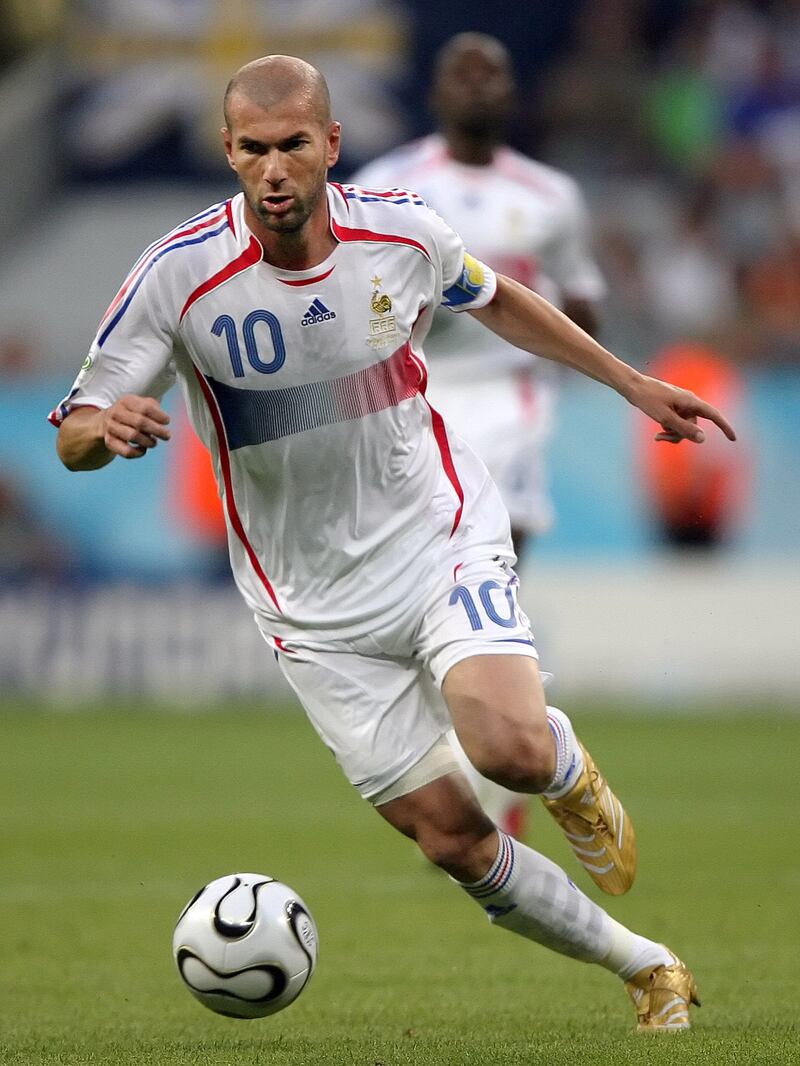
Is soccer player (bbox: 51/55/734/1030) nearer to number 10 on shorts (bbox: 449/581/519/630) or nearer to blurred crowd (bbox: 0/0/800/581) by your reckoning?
number 10 on shorts (bbox: 449/581/519/630)

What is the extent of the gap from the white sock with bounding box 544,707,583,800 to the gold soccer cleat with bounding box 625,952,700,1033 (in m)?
0.54

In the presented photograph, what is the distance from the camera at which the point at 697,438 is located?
500cm

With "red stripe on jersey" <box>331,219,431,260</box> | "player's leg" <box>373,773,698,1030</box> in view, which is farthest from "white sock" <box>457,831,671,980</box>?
"red stripe on jersey" <box>331,219,431,260</box>

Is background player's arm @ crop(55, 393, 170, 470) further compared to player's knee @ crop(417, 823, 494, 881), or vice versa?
player's knee @ crop(417, 823, 494, 881)

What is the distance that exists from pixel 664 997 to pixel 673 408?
151 centimetres

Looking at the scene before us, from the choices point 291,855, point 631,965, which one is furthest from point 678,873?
point 631,965

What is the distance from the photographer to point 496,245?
27.3ft

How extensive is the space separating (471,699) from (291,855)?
387cm

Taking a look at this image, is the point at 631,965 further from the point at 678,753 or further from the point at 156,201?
the point at 156,201

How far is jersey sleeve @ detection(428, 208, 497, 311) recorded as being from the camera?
511cm

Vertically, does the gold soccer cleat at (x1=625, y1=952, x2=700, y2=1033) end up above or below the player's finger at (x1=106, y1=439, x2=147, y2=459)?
below

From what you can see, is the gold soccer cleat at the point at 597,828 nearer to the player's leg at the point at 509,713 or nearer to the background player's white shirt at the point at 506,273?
the player's leg at the point at 509,713

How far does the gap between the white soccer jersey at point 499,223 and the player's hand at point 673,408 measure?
312 centimetres

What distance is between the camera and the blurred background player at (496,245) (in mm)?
8133
